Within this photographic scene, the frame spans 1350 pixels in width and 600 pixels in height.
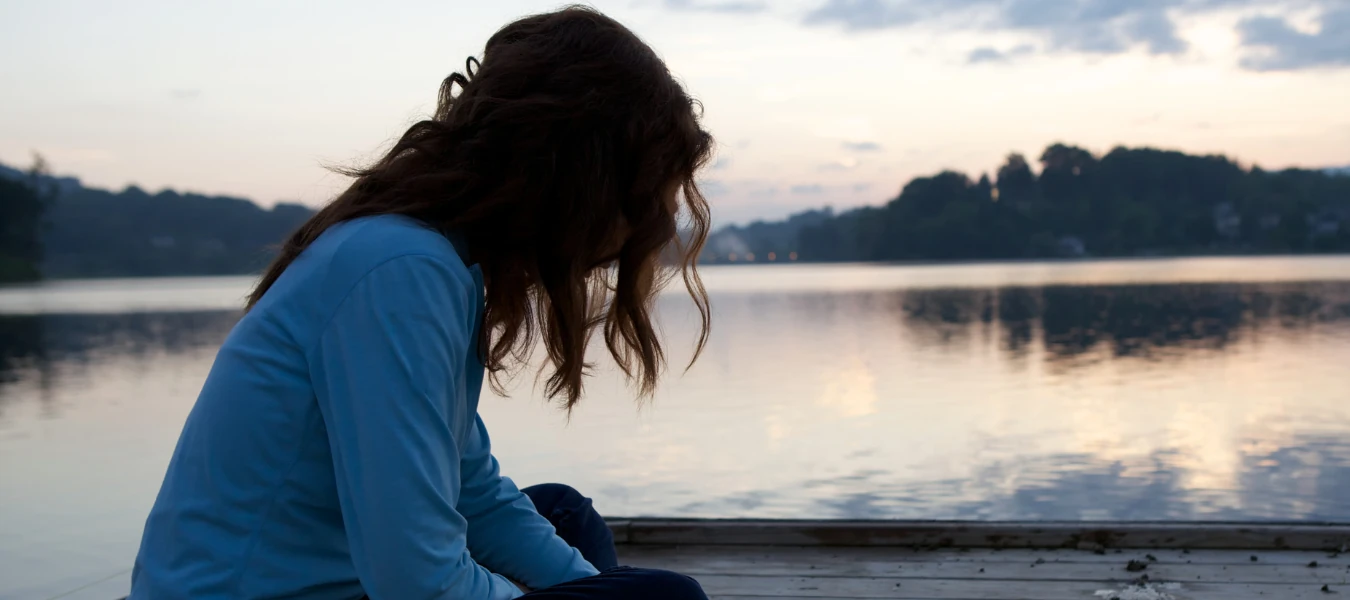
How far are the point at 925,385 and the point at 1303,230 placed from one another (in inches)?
2823

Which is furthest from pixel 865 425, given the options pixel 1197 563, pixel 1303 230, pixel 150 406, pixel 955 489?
pixel 1303 230

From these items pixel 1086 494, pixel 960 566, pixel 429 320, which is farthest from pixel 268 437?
pixel 1086 494

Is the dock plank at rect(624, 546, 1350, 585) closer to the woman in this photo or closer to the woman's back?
the woman

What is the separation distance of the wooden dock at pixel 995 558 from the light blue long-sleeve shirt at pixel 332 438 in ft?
5.13

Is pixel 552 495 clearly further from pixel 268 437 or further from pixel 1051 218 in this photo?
pixel 1051 218

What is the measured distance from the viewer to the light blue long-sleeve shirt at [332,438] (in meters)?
1.03

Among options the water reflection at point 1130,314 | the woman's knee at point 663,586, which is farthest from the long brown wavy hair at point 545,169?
the water reflection at point 1130,314

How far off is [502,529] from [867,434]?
5728 millimetres

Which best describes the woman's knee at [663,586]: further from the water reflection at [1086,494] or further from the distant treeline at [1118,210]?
the distant treeline at [1118,210]

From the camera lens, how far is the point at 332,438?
1046 mm

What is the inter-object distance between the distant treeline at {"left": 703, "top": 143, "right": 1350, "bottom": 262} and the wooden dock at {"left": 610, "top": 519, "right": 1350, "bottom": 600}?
253 feet

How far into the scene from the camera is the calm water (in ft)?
16.8

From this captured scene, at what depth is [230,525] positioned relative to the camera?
1.08 metres

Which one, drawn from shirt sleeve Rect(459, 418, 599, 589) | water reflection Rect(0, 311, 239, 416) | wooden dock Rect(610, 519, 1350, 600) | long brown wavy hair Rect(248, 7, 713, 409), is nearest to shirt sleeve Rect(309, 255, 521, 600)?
long brown wavy hair Rect(248, 7, 713, 409)
